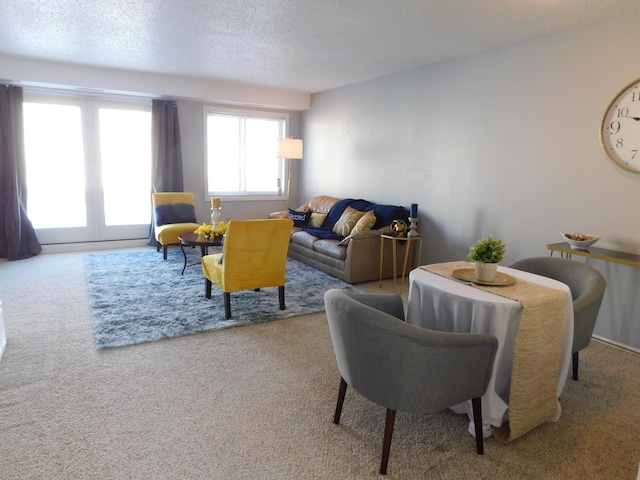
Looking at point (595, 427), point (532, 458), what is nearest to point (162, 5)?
point (532, 458)

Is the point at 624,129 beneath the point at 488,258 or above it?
above

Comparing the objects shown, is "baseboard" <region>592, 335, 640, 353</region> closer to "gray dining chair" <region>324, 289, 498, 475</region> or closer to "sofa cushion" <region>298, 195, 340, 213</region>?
"gray dining chair" <region>324, 289, 498, 475</region>

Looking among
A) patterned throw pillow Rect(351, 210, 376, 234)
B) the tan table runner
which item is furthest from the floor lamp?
the tan table runner

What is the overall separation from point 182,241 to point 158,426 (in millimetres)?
2765

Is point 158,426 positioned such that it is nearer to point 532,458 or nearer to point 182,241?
point 532,458

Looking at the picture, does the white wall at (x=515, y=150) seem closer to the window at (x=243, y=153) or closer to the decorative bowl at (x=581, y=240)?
the decorative bowl at (x=581, y=240)

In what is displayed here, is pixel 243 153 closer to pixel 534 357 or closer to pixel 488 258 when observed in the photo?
pixel 488 258

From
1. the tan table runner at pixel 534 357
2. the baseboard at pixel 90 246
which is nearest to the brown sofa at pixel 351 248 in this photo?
the tan table runner at pixel 534 357

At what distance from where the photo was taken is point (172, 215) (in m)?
6.04

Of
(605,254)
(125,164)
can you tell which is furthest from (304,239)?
(605,254)

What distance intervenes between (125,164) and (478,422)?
6094 millimetres

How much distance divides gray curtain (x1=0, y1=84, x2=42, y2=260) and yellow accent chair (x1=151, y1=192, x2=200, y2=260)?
5.49 feet

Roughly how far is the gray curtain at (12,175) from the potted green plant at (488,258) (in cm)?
587

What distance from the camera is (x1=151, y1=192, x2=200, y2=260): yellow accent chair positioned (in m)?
5.59
